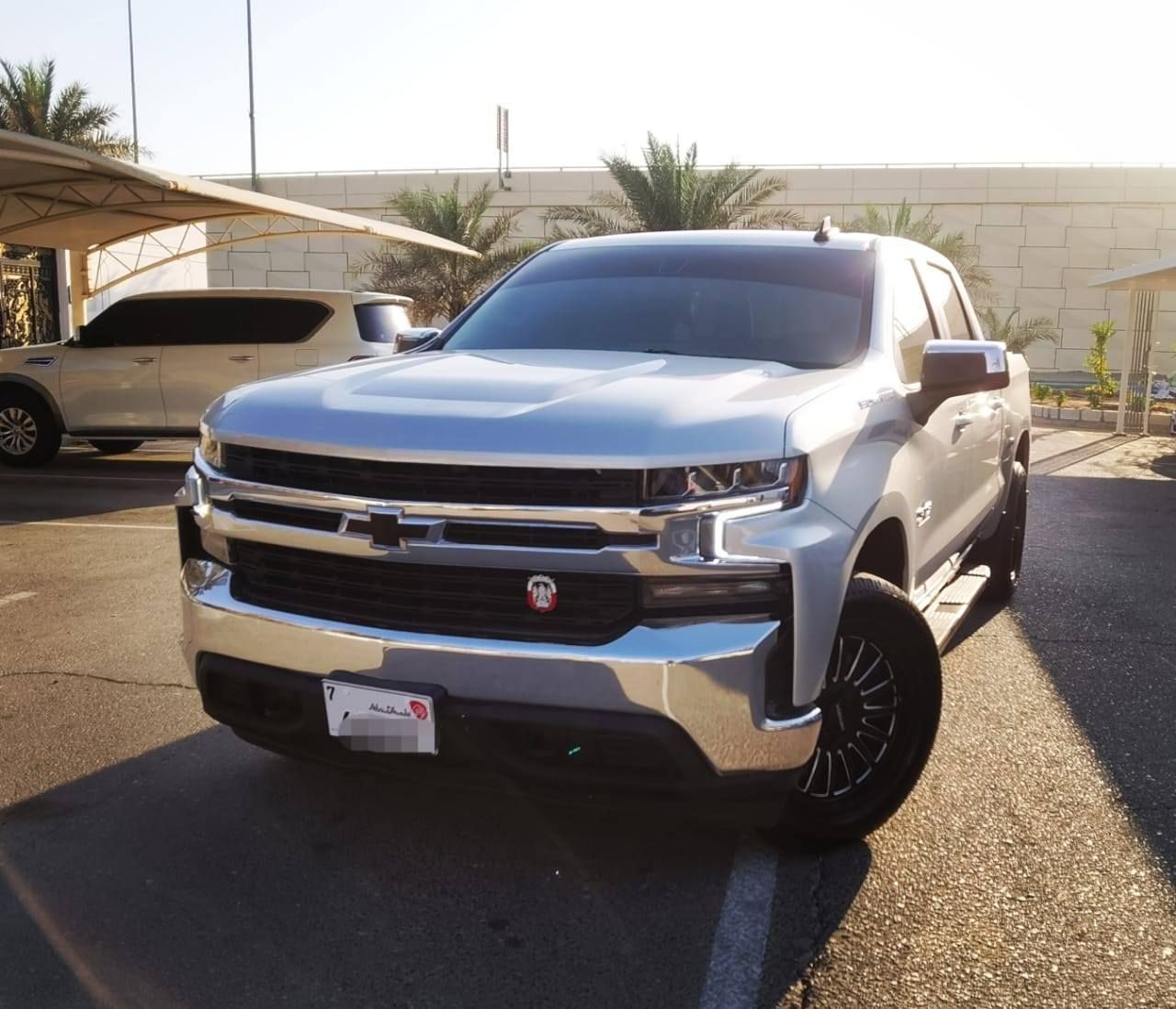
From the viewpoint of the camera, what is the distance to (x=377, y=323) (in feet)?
41.3

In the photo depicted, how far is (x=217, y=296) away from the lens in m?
12.7

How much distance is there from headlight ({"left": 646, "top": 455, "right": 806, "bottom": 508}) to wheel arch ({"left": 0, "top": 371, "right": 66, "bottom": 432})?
1164 cm

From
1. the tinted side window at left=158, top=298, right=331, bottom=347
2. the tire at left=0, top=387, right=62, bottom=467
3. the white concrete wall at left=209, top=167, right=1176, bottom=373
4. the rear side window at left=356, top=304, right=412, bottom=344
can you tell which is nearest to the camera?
the rear side window at left=356, top=304, right=412, bottom=344

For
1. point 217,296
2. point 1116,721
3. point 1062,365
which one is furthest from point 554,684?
point 1062,365

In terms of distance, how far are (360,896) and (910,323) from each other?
2.68m

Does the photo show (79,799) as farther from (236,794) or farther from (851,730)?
(851,730)

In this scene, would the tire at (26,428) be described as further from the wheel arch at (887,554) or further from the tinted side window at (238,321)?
the wheel arch at (887,554)

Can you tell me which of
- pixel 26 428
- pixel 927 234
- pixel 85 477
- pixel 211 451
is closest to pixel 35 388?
pixel 26 428

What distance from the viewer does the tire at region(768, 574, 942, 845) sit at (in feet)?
10.6

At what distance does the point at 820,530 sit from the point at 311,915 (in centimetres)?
156

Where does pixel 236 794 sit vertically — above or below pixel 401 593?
below

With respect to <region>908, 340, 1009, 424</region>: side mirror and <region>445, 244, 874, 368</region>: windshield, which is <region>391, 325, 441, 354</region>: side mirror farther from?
<region>908, 340, 1009, 424</region>: side mirror

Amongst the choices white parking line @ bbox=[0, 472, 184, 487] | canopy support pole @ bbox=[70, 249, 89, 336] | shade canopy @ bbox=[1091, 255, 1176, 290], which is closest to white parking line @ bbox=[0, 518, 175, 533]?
white parking line @ bbox=[0, 472, 184, 487]

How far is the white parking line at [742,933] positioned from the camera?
8.64 ft
